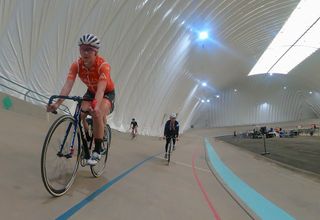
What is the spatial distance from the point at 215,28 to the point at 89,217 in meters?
29.6

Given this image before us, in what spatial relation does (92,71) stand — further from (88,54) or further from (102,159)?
(102,159)

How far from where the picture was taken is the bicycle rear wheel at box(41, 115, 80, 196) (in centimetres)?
365

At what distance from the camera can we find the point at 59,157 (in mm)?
3965

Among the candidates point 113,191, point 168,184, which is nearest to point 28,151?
point 113,191

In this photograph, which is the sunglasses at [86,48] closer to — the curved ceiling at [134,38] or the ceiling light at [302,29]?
the curved ceiling at [134,38]

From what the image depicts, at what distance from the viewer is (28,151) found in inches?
245

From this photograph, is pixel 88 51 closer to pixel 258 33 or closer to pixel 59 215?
pixel 59 215

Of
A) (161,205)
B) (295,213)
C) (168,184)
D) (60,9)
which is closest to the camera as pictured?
(161,205)

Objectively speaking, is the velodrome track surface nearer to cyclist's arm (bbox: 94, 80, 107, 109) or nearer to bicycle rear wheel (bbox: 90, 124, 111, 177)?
bicycle rear wheel (bbox: 90, 124, 111, 177)

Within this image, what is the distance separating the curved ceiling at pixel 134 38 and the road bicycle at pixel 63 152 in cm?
783

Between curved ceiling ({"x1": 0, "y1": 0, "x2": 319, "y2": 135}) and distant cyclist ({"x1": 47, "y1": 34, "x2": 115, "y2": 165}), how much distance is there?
286 inches

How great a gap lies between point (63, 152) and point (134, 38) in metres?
15.8

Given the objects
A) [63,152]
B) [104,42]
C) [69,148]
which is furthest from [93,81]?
[104,42]

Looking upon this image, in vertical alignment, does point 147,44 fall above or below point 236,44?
below
